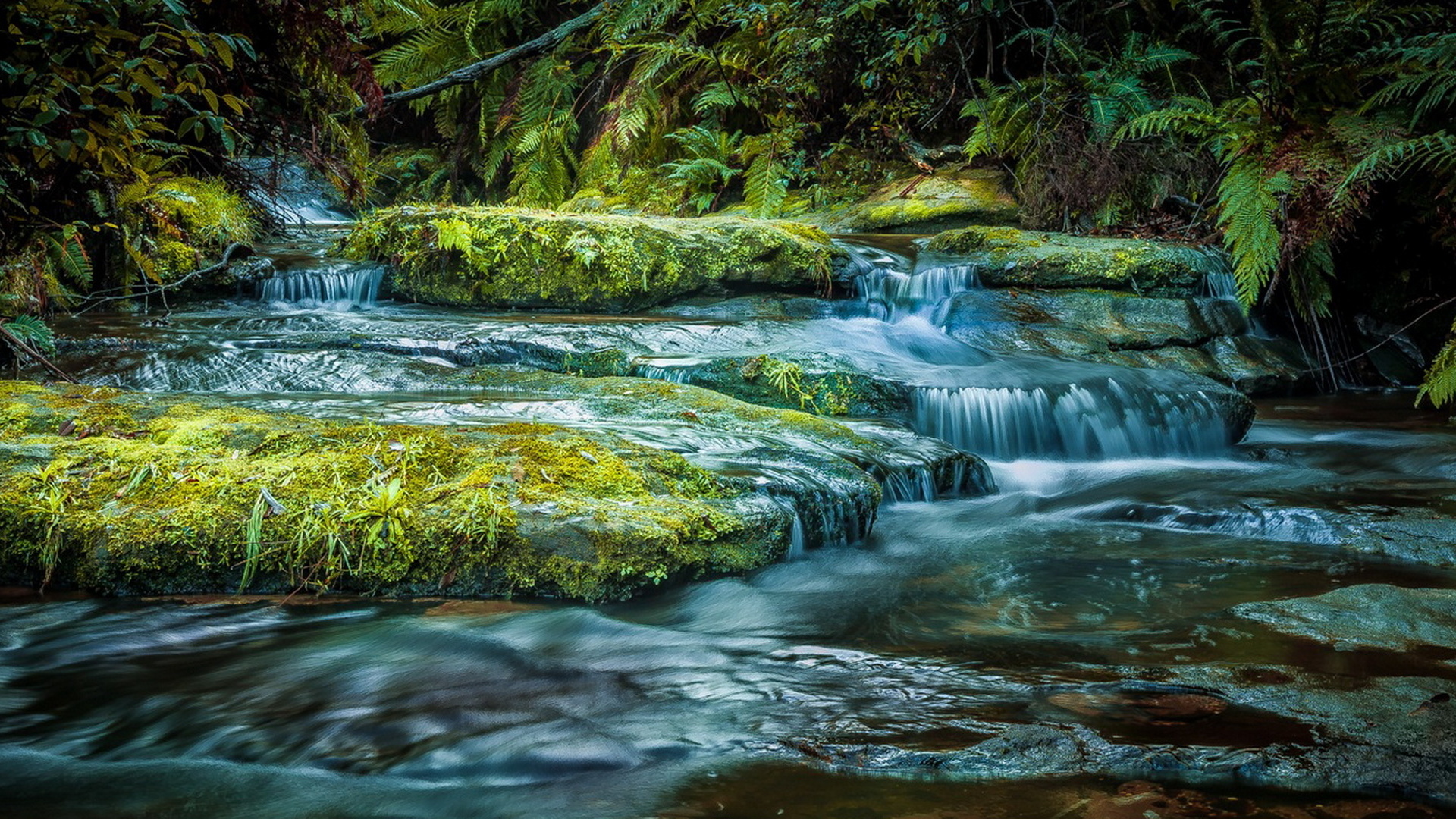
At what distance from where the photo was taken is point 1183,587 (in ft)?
10.5

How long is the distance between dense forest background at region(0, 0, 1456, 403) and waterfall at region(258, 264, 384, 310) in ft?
2.23

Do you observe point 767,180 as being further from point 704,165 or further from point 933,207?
point 933,207

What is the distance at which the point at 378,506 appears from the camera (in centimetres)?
306

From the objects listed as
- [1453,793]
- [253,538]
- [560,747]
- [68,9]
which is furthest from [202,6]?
[1453,793]

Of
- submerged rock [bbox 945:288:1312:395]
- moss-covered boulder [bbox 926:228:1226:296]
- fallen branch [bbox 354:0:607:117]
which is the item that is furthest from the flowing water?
fallen branch [bbox 354:0:607:117]

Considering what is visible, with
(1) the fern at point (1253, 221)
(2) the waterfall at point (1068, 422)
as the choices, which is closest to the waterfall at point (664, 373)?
(2) the waterfall at point (1068, 422)

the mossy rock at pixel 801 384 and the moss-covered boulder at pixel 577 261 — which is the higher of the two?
the moss-covered boulder at pixel 577 261

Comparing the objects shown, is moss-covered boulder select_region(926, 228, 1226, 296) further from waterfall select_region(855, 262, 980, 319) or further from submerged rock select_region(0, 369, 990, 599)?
submerged rock select_region(0, 369, 990, 599)

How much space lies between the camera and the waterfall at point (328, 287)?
729 centimetres

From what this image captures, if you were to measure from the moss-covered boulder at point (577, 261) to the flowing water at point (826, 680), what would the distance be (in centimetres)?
260

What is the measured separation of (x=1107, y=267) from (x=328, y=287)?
613 centimetres

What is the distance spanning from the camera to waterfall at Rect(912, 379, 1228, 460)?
553 centimetres

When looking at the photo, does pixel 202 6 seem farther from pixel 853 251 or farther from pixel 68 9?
pixel 853 251

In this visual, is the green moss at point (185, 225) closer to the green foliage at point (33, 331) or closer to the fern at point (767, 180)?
the green foliage at point (33, 331)
